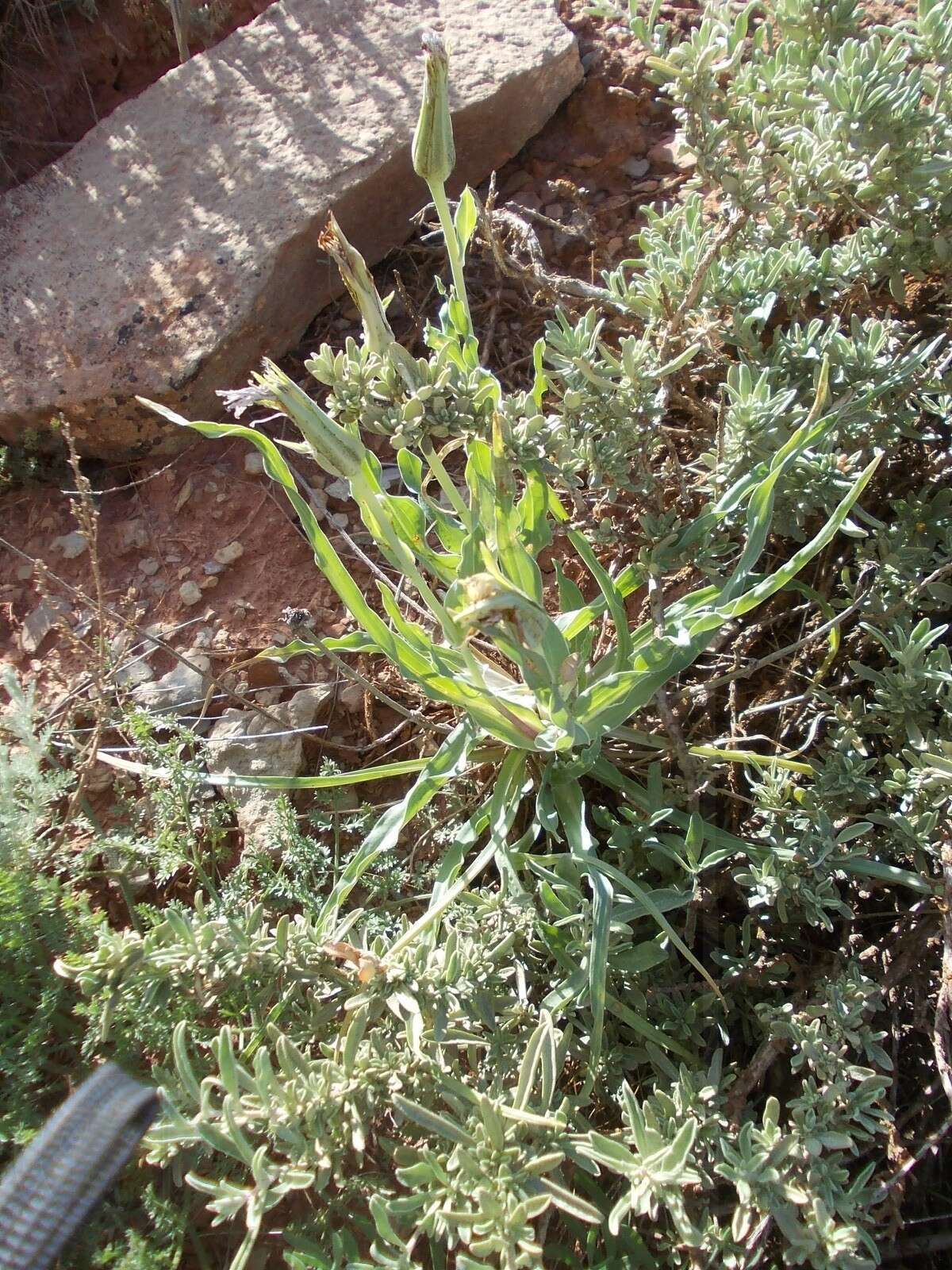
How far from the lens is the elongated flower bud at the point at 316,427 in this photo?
3.98 feet

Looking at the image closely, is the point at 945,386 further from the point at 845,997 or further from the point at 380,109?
the point at 380,109

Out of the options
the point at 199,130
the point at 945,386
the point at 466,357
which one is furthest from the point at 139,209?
the point at 945,386

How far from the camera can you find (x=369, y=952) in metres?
1.29

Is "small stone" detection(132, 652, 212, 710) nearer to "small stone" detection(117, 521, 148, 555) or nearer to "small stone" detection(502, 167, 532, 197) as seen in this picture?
"small stone" detection(117, 521, 148, 555)

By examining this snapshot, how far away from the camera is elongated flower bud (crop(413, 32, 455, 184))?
1249 millimetres

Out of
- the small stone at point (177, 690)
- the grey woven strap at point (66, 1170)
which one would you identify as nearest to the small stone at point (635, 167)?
the small stone at point (177, 690)

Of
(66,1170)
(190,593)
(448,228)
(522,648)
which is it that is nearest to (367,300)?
(448,228)

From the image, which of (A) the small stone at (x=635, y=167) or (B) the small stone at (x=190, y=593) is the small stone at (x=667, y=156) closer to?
(A) the small stone at (x=635, y=167)

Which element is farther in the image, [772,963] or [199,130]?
[199,130]

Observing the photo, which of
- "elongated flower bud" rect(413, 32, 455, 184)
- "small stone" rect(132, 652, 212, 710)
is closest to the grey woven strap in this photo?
"small stone" rect(132, 652, 212, 710)

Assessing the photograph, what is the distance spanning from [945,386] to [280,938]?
57.2 inches

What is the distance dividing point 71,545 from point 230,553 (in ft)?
1.38

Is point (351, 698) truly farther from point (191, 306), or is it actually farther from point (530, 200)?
point (530, 200)

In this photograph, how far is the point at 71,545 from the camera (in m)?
2.23
